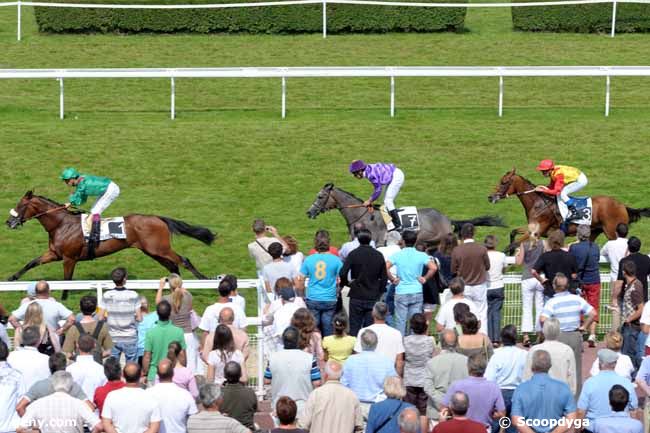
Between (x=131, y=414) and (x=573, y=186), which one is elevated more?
(x=573, y=186)

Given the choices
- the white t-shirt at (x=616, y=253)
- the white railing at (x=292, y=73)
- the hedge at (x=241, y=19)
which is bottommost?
the white t-shirt at (x=616, y=253)

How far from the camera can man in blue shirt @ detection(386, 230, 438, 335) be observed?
1132cm

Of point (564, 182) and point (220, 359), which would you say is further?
point (564, 182)

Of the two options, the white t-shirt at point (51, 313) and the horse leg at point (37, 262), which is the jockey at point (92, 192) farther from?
the white t-shirt at point (51, 313)

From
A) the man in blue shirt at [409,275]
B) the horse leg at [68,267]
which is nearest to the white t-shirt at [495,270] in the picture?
the man in blue shirt at [409,275]

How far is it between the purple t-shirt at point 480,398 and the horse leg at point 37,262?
6737 millimetres

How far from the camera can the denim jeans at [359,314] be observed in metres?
11.2

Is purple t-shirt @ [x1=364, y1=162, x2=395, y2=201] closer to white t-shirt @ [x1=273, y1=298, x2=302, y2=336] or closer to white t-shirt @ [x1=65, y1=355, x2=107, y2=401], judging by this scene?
white t-shirt @ [x1=273, y1=298, x2=302, y2=336]

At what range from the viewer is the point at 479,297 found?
11836mm

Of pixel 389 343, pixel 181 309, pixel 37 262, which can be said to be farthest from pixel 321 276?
pixel 37 262

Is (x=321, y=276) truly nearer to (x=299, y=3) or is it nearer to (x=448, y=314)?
(x=448, y=314)

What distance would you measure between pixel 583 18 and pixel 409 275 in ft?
50.0

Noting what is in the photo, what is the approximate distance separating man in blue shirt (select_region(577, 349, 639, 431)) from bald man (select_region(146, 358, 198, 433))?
7.82ft

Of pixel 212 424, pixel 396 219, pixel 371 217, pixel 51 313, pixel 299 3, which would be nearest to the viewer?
pixel 212 424
